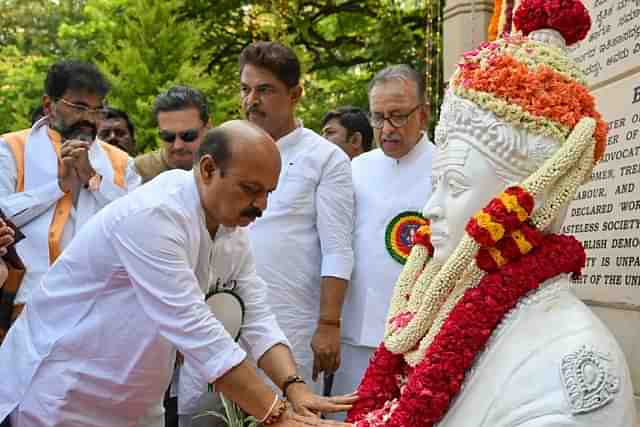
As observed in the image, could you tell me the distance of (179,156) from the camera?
4.44 meters

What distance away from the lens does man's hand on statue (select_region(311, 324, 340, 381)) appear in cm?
366

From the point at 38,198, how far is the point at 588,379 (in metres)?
2.76

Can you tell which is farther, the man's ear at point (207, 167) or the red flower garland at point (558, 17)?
the man's ear at point (207, 167)

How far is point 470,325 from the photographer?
78.2 inches

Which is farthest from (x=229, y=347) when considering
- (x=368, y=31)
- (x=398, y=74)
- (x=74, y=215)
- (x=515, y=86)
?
(x=368, y=31)

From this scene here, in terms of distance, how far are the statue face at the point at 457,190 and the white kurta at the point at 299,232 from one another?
1687 millimetres

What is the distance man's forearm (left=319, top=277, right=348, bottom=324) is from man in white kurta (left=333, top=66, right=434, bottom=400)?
15cm

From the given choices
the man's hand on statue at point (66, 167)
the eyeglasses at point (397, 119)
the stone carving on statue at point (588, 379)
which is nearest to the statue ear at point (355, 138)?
the eyeglasses at point (397, 119)

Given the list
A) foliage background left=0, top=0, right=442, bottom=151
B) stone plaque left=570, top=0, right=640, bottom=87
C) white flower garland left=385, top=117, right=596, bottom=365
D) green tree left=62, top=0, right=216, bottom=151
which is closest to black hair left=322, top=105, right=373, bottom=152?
stone plaque left=570, top=0, right=640, bottom=87

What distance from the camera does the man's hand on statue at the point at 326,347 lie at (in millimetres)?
3660

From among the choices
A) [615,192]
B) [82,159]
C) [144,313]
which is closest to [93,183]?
[82,159]

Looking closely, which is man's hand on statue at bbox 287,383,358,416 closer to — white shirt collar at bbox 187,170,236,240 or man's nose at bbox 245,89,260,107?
white shirt collar at bbox 187,170,236,240

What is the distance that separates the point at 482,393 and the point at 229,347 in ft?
3.13

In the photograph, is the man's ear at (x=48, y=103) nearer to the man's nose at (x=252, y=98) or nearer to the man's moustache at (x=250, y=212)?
the man's nose at (x=252, y=98)
